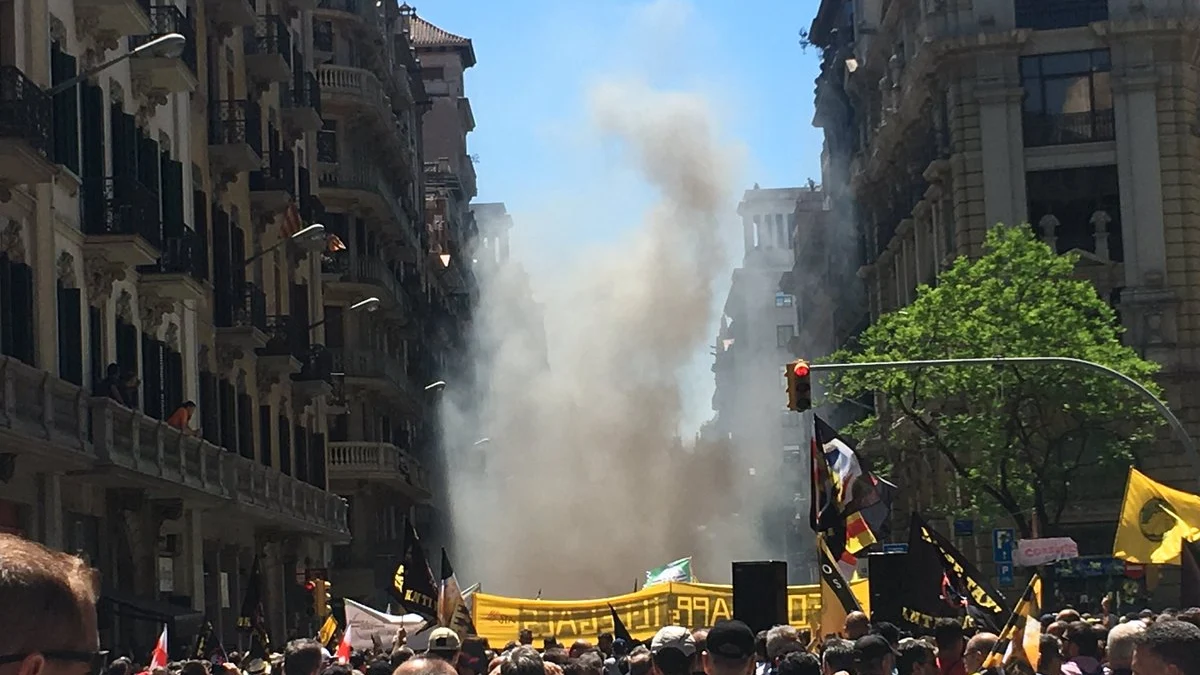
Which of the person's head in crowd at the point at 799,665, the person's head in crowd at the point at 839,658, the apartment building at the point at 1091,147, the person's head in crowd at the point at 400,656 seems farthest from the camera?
the apartment building at the point at 1091,147

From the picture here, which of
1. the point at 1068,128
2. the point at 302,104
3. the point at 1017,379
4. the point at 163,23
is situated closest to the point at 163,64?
the point at 163,23

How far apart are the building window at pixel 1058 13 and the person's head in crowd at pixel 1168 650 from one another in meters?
56.8

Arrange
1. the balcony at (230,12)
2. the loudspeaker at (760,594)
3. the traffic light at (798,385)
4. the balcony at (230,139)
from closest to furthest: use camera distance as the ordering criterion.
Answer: the loudspeaker at (760,594) → the traffic light at (798,385) → the balcony at (230,139) → the balcony at (230,12)

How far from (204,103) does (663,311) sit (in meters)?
61.4

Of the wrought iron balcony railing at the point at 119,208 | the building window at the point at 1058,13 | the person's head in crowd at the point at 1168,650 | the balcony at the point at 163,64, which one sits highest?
A: the building window at the point at 1058,13

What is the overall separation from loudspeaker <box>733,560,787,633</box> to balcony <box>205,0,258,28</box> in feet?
80.3

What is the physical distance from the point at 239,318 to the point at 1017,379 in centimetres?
1810

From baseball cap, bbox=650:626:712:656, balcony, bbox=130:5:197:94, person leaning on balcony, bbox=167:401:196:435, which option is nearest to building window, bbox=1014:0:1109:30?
balcony, bbox=130:5:197:94

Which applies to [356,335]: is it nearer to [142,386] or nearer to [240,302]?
[240,302]

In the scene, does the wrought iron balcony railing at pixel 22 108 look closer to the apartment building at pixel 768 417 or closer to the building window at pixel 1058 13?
the building window at pixel 1058 13

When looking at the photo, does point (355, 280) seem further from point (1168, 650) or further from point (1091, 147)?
point (1168, 650)

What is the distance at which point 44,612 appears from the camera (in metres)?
4.02

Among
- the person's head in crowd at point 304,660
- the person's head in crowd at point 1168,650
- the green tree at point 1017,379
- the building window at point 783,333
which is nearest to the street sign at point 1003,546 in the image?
the green tree at point 1017,379

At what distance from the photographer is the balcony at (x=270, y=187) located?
1907 inches
